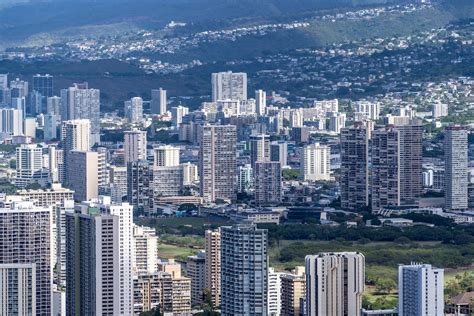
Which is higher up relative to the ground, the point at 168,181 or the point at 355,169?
the point at 355,169

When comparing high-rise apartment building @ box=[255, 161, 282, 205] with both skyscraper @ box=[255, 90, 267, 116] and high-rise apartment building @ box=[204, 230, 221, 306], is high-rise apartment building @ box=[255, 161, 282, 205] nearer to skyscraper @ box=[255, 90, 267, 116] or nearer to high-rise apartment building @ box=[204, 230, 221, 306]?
high-rise apartment building @ box=[204, 230, 221, 306]

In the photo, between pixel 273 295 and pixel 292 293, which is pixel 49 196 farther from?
pixel 273 295

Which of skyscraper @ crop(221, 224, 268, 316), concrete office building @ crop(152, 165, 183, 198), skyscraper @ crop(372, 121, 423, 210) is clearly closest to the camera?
skyscraper @ crop(221, 224, 268, 316)

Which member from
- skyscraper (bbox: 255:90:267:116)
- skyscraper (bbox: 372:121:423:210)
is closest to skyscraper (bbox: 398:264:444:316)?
skyscraper (bbox: 372:121:423:210)

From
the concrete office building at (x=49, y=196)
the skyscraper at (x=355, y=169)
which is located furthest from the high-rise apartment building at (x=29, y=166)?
the concrete office building at (x=49, y=196)

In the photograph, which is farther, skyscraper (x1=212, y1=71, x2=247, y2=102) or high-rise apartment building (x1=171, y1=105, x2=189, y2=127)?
skyscraper (x1=212, y1=71, x2=247, y2=102)

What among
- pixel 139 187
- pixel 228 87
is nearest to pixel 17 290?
pixel 139 187

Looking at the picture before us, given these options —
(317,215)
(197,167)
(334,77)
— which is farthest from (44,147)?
(334,77)
